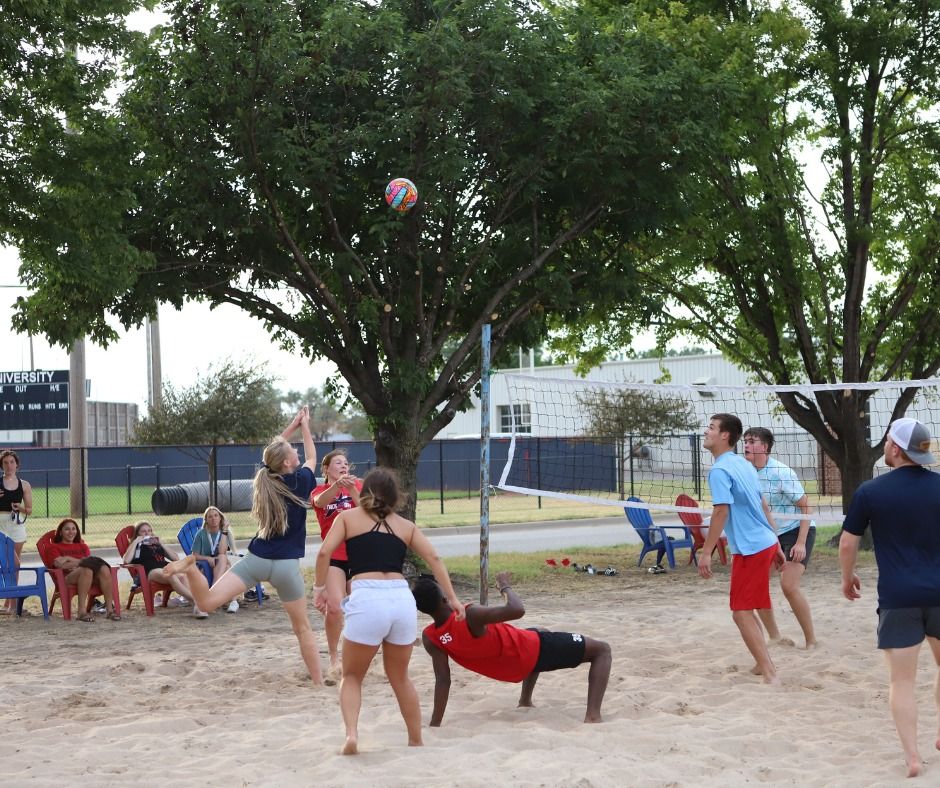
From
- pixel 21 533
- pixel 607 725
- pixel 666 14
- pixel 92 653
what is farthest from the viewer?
pixel 666 14

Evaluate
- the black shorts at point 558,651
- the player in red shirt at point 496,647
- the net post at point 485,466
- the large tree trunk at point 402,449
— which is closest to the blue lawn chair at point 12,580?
the large tree trunk at point 402,449

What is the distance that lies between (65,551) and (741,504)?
7.02 metres

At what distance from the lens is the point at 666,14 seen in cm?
1521

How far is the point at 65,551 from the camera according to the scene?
434 inches

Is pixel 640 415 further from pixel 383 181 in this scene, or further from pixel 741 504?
pixel 741 504

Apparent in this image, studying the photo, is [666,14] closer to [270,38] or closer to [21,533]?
[270,38]

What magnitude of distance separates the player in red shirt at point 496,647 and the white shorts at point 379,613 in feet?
1.65

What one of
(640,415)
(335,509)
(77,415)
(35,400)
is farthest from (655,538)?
(640,415)

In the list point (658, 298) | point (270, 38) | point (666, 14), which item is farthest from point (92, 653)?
point (666, 14)

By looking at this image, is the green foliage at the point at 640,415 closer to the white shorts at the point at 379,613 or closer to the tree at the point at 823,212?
the tree at the point at 823,212

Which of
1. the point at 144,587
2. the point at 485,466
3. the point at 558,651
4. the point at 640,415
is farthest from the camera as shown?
the point at 640,415

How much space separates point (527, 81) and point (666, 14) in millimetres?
4491

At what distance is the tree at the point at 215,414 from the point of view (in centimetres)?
2892

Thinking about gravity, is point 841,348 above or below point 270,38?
below
